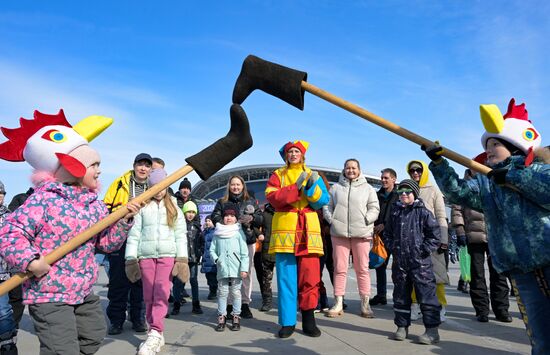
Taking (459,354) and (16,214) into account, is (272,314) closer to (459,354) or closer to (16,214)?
(459,354)

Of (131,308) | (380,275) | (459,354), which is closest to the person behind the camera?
(459,354)

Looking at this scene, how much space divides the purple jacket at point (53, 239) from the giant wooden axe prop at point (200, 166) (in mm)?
115

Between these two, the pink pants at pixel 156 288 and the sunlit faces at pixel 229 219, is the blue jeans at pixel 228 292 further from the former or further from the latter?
the pink pants at pixel 156 288

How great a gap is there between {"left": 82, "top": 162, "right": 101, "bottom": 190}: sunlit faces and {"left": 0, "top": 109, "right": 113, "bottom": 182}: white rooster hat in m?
0.04

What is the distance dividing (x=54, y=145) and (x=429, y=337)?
3.87 metres

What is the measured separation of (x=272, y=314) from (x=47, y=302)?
169 inches

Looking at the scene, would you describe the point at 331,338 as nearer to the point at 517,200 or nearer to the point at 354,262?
the point at 354,262

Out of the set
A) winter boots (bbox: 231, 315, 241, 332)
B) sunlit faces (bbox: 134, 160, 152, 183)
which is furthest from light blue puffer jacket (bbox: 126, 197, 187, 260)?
winter boots (bbox: 231, 315, 241, 332)

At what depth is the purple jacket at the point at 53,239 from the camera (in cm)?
282

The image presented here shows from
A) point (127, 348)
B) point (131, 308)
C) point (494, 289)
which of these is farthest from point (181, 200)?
point (494, 289)

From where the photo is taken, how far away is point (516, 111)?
327 cm

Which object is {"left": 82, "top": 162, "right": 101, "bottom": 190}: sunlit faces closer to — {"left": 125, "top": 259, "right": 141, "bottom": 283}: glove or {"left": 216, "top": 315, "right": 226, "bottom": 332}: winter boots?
{"left": 125, "top": 259, "right": 141, "bottom": 283}: glove

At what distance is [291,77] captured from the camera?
3.32 m

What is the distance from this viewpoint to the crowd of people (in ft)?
9.53
